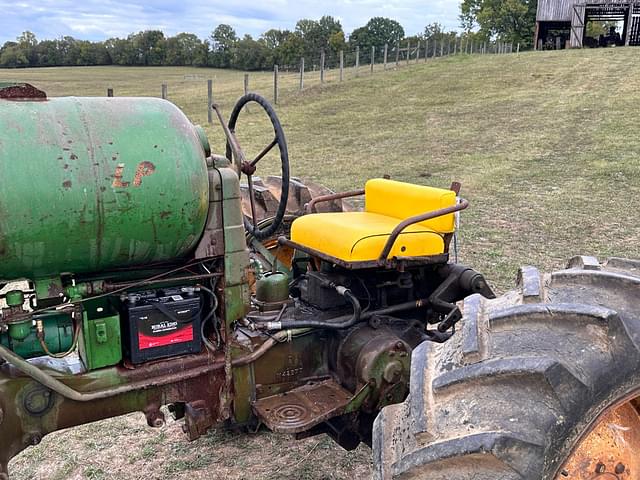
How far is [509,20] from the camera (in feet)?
162

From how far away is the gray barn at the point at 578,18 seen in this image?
3453 centimetres

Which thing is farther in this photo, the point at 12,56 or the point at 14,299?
the point at 12,56

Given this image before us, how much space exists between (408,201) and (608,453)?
1693 mm

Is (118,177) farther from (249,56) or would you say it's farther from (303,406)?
(249,56)

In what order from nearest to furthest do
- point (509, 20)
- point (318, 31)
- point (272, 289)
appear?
point (272, 289), point (509, 20), point (318, 31)

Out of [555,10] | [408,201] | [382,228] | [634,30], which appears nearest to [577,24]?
[555,10]

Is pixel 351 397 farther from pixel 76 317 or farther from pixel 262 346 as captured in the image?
pixel 76 317

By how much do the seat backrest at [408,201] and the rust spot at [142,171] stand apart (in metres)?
1.42

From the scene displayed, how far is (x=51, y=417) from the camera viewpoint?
2318 millimetres

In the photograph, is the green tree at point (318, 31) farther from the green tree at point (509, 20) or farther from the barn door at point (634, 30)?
the barn door at point (634, 30)

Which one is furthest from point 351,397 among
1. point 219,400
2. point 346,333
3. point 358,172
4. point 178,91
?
point 178,91

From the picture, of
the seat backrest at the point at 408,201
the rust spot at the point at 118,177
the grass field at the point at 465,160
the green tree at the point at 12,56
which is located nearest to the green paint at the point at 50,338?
the rust spot at the point at 118,177

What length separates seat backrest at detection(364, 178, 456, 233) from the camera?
10.1 feet

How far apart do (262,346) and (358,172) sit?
9.35 meters
